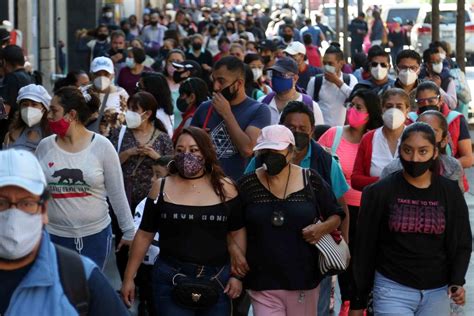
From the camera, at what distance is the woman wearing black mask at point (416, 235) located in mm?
6570

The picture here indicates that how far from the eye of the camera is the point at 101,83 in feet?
39.4

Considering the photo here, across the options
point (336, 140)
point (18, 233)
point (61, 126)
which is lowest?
point (336, 140)

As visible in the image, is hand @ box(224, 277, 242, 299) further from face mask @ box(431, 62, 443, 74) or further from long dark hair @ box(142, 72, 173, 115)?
face mask @ box(431, 62, 443, 74)

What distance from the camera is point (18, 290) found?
3.83 m

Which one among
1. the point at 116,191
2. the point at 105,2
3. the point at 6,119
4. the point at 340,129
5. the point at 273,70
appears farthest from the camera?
the point at 105,2

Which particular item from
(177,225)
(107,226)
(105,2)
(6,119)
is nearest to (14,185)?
(177,225)

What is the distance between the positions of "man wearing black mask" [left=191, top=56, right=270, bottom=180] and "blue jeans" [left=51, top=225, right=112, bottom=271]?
1106 mm

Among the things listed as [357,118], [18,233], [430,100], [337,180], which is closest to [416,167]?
[337,180]

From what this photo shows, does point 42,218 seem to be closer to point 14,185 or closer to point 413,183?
point 14,185

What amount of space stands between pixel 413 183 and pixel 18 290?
10.7ft

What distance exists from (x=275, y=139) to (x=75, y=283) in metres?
3.11

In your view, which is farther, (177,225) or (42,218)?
(177,225)

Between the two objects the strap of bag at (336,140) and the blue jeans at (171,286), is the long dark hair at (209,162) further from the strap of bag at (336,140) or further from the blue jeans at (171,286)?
the strap of bag at (336,140)

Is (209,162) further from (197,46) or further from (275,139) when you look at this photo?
(197,46)
